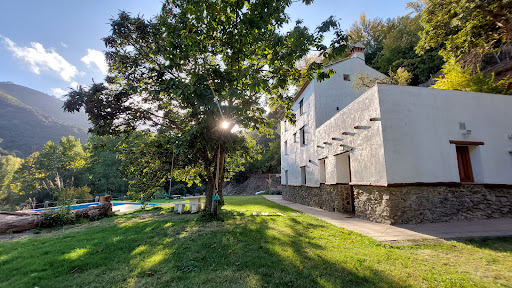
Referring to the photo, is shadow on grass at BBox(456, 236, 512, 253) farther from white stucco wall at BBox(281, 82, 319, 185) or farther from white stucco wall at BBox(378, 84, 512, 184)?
white stucco wall at BBox(281, 82, 319, 185)

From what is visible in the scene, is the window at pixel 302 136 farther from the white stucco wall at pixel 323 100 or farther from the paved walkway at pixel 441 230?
the paved walkway at pixel 441 230

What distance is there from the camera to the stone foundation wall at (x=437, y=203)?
675 cm

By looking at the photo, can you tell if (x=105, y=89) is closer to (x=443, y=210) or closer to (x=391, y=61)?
(x=443, y=210)

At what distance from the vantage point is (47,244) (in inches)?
210

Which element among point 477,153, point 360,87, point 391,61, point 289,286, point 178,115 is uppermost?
point 391,61

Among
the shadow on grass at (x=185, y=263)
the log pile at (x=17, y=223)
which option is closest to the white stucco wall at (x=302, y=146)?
the shadow on grass at (x=185, y=263)

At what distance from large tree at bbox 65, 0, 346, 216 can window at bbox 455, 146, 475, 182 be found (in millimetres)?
6274

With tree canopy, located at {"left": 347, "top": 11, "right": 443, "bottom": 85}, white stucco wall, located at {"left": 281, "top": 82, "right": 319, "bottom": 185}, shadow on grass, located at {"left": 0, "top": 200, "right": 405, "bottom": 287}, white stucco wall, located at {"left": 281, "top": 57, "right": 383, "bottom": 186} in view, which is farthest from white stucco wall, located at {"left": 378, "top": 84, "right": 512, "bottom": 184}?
tree canopy, located at {"left": 347, "top": 11, "right": 443, "bottom": 85}

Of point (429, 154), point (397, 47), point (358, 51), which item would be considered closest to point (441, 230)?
point (429, 154)

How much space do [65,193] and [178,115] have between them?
6.79 m

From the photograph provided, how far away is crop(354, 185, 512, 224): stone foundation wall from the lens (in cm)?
675

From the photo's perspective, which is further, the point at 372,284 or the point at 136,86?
the point at 136,86

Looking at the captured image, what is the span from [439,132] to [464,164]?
5.96ft

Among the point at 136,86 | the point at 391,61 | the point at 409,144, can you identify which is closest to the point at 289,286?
the point at 409,144
